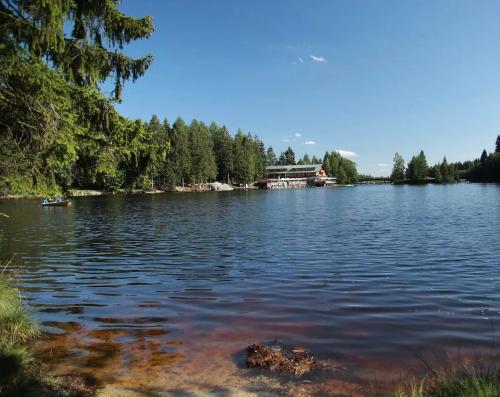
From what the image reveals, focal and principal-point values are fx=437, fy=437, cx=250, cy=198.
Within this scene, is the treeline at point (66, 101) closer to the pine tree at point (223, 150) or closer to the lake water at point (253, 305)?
the lake water at point (253, 305)

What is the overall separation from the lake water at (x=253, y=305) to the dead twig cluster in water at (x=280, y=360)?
0.78ft

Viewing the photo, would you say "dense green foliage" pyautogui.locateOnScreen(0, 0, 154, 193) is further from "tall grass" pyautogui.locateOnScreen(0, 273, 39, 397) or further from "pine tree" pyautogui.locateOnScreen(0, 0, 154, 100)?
"tall grass" pyautogui.locateOnScreen(0, 273, 39, 397)

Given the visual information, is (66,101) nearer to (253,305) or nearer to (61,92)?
(61,92)

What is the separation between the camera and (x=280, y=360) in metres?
7.41

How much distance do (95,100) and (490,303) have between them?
11.3 m

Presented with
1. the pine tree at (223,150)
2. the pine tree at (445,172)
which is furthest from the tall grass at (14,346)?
the pine tree at (445,172)

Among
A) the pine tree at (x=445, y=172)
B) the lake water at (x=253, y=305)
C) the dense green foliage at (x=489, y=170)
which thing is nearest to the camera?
the lake water at (x=253, y=305)

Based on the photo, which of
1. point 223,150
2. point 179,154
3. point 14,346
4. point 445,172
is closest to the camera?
point 14,346

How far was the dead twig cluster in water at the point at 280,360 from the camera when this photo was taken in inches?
280

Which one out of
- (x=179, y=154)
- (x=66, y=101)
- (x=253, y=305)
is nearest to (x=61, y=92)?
(x=66, y=101)

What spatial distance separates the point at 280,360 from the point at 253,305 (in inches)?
174

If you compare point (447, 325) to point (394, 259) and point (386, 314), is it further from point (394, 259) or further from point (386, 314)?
point (394, 259)

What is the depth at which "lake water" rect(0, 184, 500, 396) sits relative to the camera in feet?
24.0

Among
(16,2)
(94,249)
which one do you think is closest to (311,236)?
(94,249)
